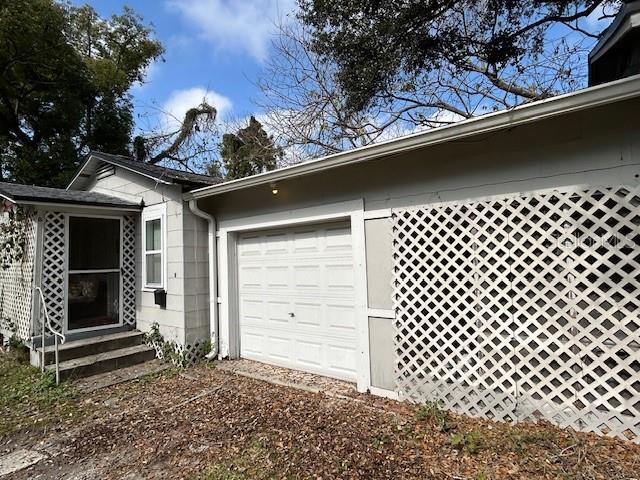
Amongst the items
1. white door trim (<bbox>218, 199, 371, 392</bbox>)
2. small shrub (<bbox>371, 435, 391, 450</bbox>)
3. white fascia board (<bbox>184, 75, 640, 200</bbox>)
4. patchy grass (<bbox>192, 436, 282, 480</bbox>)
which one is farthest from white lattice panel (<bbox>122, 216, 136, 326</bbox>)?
small shrub (<bbox>371, 435, 391, 450</bbox>)

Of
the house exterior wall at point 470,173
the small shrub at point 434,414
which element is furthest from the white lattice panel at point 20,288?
the small shrub at point 434,414

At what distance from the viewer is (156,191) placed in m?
6.70

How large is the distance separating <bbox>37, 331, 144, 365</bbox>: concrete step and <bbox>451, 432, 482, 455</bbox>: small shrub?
17.9 ft

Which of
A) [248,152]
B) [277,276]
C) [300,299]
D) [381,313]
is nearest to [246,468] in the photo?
[381,313]

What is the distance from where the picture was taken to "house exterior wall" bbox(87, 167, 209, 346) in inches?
240

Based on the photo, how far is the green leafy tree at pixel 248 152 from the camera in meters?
11.7

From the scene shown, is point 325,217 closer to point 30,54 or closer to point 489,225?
point 489,225

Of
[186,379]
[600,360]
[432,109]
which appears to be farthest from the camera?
[432,109]

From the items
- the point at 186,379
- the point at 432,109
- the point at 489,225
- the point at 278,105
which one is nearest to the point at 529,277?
the point at 489,225

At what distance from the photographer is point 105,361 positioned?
5.77 metres

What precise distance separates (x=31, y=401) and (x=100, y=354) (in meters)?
1.32

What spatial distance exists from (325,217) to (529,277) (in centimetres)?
252

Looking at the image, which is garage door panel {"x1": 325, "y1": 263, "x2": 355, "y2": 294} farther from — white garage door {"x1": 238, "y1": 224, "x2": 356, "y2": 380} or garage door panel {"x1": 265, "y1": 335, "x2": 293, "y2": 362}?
garage door panel {"x1": 265, "y1": 335, "x2": 293, "y2": 362}

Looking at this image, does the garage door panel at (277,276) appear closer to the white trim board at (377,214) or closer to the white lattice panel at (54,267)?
the white trim board at (377,214)
